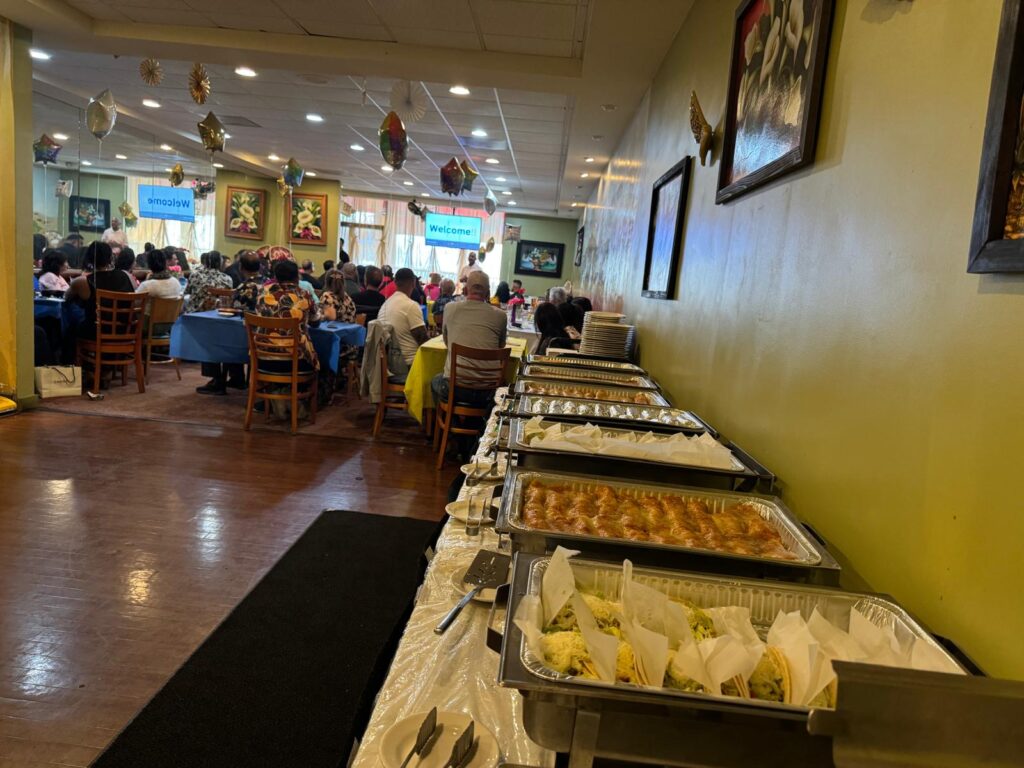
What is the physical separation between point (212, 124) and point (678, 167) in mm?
3785

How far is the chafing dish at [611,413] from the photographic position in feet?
6.32

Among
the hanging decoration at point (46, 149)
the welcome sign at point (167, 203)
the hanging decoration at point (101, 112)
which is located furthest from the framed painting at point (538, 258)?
the hanging decoration at point (101, 112)

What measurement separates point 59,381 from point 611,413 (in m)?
4.82

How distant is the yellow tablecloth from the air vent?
15.3 ft

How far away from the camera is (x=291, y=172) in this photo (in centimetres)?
738

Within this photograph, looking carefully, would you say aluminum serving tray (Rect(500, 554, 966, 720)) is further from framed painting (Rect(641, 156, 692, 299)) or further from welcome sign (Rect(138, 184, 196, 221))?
welcome sign (Rect(138, 184, 196, 221))

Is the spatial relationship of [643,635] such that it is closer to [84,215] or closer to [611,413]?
[611,413]

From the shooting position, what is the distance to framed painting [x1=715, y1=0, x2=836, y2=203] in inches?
58.0

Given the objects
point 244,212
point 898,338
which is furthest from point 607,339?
point 244,212

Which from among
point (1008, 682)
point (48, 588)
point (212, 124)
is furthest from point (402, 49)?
point (1008, 682)

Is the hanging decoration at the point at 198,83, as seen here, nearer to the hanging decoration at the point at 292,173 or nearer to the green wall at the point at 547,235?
the hanging decoration at the point at 292,173

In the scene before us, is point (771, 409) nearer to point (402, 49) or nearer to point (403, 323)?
point (403, 323)

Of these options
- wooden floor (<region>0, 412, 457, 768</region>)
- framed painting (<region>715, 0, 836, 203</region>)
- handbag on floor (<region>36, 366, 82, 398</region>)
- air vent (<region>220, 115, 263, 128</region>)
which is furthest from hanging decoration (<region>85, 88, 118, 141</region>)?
framed painting (<region>715, 0, 836, 203</region>)

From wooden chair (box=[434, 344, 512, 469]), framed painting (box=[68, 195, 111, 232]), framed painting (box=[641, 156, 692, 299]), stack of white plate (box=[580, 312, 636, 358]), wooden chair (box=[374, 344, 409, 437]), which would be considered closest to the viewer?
framed painting (box=[641, 156, 692, 299])
